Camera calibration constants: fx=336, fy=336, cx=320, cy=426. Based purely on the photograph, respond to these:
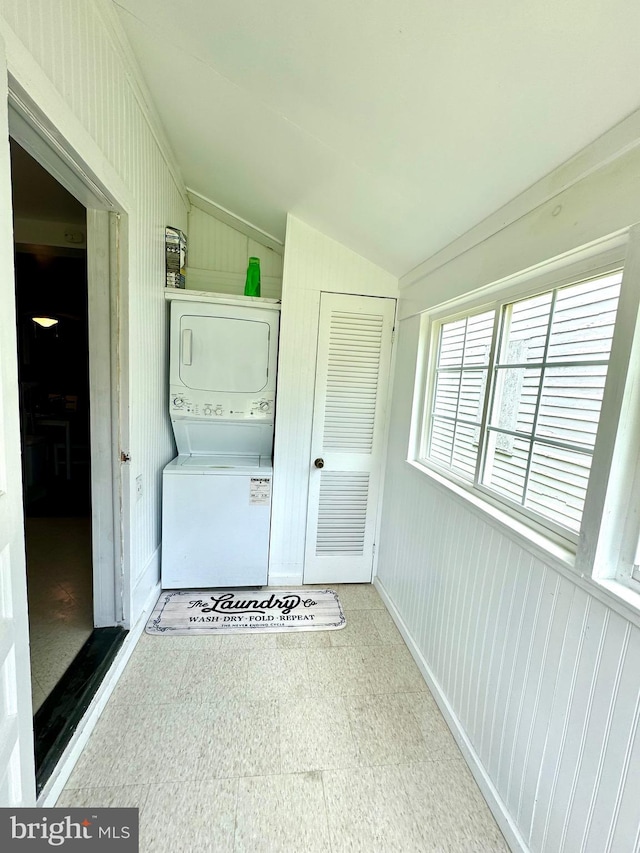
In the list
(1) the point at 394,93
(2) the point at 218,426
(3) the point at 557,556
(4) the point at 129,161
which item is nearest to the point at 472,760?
(3) the point at 557,556

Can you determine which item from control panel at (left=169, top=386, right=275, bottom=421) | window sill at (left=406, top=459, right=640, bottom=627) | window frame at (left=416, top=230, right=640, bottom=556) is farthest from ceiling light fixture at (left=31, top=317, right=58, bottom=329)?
window sill at (left=406, top=459, right=640, bottom=627)

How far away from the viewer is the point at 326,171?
1.61m

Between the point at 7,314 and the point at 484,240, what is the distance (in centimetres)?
169

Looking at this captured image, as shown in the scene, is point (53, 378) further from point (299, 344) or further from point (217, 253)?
point (299, 344)

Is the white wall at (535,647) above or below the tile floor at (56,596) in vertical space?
above

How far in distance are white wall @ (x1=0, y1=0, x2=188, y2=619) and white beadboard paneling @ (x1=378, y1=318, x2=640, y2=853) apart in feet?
5.33

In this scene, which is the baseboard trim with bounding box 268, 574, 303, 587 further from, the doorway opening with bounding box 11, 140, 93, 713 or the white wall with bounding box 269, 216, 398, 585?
the doorway opening with bounding box 11, 140, 93, 713

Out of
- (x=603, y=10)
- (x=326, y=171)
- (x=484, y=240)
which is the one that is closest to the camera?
(x=603, y=10)

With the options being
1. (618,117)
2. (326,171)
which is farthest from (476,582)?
(326,171)

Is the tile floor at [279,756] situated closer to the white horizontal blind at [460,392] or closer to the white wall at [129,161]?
the white wall at [129,161]

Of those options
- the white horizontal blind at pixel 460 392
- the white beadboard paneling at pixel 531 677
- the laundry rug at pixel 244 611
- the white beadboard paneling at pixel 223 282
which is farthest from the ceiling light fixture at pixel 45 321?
the white beadboard paneling at pixel 531 677

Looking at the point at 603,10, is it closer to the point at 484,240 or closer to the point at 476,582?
the point at 484,240

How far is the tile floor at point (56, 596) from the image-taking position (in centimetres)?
157

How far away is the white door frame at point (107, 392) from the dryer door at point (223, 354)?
0.54 metres
